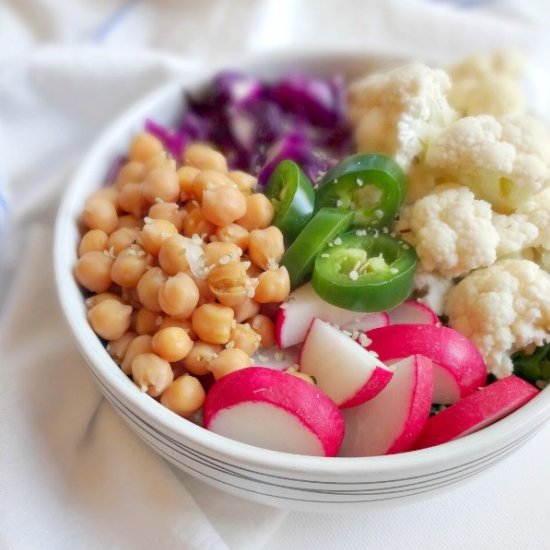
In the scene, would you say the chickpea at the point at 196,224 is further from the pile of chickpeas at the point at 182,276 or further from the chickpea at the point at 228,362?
the chickpea at the point at 228,362

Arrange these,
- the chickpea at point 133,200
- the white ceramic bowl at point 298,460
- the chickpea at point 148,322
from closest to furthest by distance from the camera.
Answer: the white ceramic bowl at point 298,460 < the chickpea at point 148,322 < the chickpea at point 133,200

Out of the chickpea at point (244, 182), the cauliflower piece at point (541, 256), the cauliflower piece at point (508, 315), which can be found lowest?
the chickpea at point (244, 182)

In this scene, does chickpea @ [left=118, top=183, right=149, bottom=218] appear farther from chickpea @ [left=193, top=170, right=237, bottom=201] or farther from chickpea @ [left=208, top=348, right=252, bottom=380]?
chickpea @ [left=208, top=348, right=252, bottom=380]

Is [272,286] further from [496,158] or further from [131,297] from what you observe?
[496,158]

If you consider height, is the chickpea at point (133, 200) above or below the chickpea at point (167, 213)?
below

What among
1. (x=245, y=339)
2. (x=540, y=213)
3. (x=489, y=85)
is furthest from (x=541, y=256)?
(x=245, y=339)

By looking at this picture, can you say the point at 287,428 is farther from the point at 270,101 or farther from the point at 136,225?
the point at 270,101

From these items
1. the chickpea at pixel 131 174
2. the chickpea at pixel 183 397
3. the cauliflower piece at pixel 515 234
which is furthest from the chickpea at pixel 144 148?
the cauliflower piece at pixel 515 234
